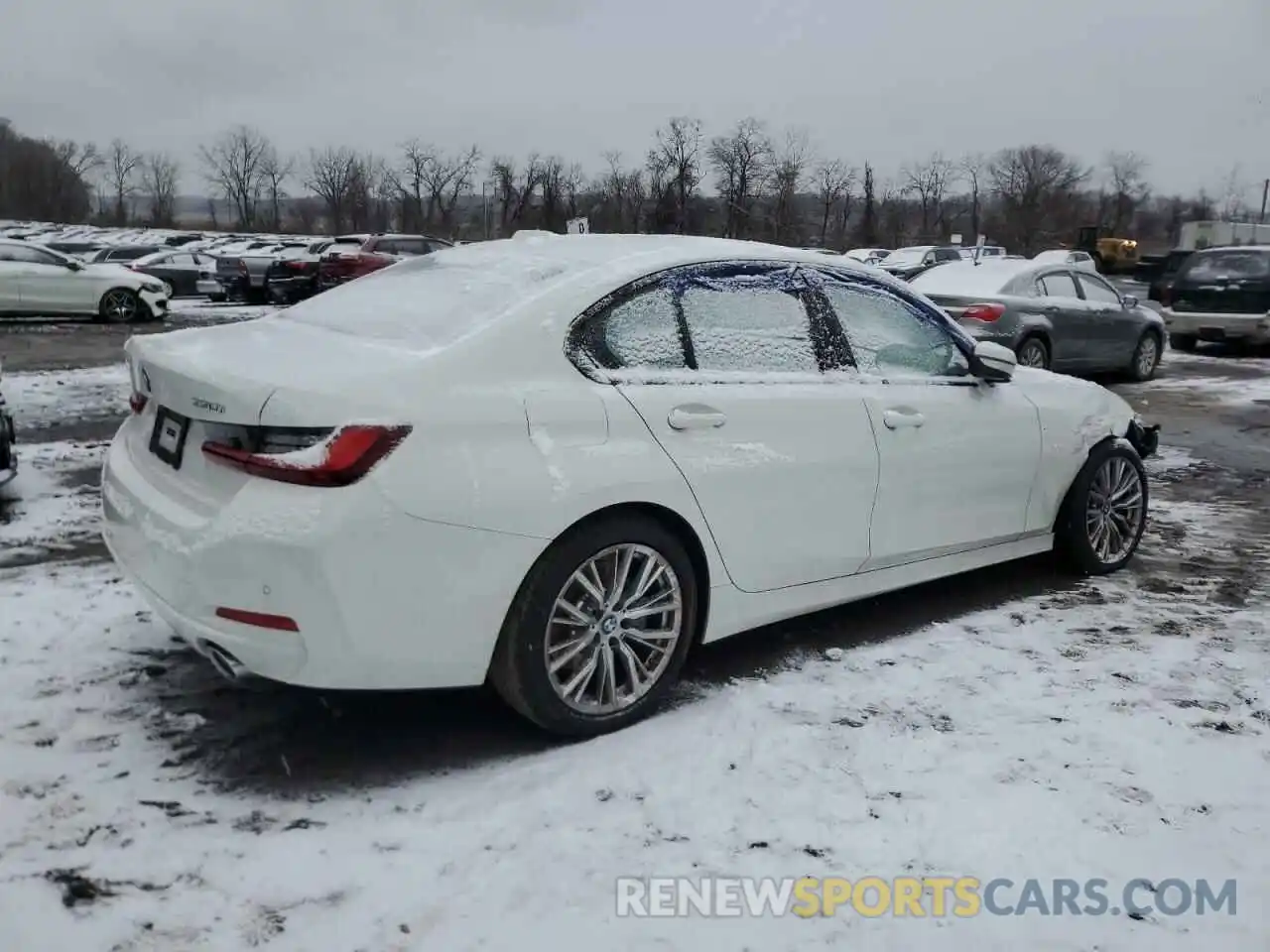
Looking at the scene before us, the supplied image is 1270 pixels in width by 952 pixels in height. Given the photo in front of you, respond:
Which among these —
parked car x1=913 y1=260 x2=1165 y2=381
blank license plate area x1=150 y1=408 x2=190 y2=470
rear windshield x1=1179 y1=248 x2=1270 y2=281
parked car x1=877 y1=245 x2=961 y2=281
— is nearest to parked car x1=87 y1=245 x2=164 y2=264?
parked car x1=877 y1=245 x2=961 y2=281

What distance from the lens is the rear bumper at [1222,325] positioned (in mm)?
16031

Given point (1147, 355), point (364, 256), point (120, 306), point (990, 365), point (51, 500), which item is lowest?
point (51, 500)

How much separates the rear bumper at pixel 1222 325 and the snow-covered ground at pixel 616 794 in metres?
13.8

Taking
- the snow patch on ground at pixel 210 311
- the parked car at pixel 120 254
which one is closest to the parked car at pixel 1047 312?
the snow patch on ground at pixel 210 311

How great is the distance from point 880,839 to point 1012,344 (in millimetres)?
8967

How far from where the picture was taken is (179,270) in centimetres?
2903

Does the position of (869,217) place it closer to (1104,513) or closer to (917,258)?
(917,258)

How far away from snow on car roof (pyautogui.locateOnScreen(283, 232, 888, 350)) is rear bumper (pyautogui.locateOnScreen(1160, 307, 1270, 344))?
47.5 feet

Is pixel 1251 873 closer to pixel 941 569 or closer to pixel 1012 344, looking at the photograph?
pixel 941 569

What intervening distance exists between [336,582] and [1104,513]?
377 centimetres

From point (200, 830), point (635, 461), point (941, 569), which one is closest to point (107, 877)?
point (200, 830)

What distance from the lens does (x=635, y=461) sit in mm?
3260

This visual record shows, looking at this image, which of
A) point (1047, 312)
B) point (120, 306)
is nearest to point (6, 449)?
point (1047, 312)

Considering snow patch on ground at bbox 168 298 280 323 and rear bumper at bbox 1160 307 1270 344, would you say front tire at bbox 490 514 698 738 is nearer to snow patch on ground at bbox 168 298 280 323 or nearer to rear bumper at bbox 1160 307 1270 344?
rear bumper at bbox 1160 307 1270 344
